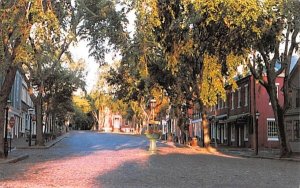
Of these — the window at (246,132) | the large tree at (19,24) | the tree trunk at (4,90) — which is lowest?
the window at (246,132)

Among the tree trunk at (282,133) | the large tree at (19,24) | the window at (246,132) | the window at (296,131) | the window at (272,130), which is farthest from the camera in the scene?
the window at (246,132)

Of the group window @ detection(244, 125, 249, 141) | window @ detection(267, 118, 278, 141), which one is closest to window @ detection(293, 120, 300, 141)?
window @ detection(267, 118, 278, 141)

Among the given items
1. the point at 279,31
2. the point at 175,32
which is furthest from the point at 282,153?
the point at 175,32

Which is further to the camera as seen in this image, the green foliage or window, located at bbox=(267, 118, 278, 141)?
window, located at bbox=(267, 118, 278, 141)

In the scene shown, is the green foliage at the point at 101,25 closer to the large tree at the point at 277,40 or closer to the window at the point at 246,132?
the large tree at the point at 277,40

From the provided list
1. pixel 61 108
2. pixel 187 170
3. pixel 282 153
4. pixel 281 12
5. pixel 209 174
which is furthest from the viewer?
pixel 61 108

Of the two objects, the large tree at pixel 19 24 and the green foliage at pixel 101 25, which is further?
the green foliage at pixel 101 25

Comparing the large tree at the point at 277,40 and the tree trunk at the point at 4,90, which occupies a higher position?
the large tree at the point at 277,40

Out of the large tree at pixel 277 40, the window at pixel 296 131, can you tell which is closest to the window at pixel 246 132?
the window at pixel 296 131

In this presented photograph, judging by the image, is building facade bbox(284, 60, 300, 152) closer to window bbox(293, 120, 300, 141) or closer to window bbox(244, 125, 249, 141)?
window bbox(293, 120, 300, 141)

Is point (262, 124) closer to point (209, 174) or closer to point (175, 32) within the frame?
point (175, 32)

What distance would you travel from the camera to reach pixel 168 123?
90875 mm

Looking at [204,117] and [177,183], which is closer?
[177,183]

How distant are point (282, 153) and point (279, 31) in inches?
315
